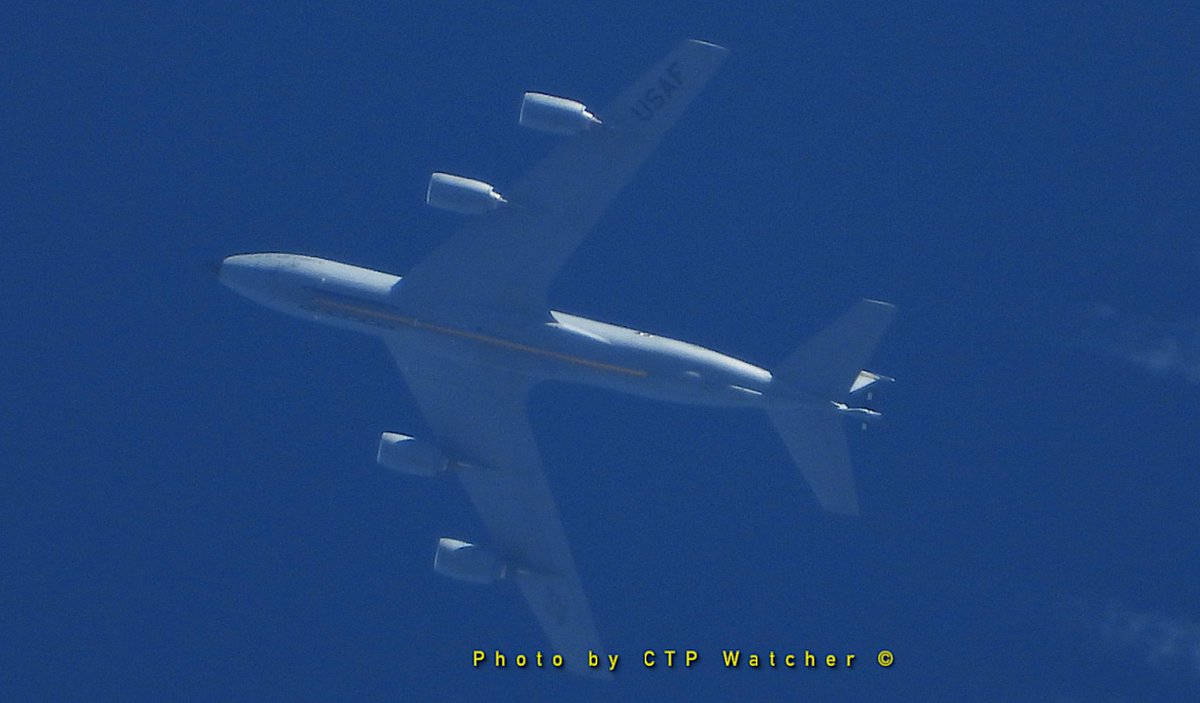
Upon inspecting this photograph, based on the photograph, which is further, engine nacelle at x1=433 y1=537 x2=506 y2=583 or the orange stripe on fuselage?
A: engine nacelle at x1=433 y1=537 x2=506 y2=583

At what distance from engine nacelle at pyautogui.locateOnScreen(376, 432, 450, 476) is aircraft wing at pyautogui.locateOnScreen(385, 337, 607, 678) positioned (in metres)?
1.62

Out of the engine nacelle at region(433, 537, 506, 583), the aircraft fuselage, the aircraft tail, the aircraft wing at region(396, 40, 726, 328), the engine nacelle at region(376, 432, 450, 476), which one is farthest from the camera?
the engine nacelle at region(433, 537, 506, 583)

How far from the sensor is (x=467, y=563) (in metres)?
57.3

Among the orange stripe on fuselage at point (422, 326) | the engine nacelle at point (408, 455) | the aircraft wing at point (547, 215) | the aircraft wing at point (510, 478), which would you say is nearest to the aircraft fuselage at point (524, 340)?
the orange stripe on fuselage at point (422, 326)

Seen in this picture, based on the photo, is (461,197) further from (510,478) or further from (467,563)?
(467,563)

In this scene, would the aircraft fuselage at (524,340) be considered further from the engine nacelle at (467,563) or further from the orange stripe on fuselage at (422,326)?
the engine nacelle at (467,563)

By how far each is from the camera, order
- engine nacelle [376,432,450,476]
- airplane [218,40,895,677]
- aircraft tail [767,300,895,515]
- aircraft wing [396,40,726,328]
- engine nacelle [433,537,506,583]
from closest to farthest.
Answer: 1. aircraft wing [396,40,726,328]
2. airplane [218,40,895,677]
3. aircraft tail [767,300,895,515]
4. engine nacelle [376,432,450,476]
5. engine nacelle [433,537,506,583]

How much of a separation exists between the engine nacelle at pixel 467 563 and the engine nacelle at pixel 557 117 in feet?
45.3

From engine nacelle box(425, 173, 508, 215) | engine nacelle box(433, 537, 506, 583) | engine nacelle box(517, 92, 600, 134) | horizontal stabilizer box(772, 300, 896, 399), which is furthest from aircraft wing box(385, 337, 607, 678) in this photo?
horizontal stabilizer box(772, 300, 896, 399)

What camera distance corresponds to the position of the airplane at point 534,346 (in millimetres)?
52312

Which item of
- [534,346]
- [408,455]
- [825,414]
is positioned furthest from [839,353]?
[408,455]

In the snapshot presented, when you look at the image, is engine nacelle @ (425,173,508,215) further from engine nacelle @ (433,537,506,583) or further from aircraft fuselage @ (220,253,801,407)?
engine nacelle @ (433,537,506,583)

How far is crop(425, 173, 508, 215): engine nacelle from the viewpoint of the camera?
174ft

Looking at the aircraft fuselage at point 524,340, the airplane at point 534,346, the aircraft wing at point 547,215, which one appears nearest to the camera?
the aircraft wing at point 547,215
